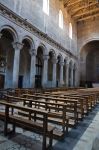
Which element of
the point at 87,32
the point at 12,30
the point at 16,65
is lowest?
the point at 16,65

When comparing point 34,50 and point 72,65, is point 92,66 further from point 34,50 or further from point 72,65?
point 34,50

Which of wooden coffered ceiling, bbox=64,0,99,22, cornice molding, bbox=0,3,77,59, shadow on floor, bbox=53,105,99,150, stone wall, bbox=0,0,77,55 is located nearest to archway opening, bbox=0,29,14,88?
cornice molding, bbox=0,3,77,59

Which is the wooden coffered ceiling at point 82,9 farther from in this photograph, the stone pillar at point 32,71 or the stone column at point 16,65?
the stone column at point 16,65

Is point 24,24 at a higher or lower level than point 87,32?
lower

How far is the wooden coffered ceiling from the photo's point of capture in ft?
78.9

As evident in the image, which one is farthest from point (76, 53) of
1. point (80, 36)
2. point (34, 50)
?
point (34, 50)

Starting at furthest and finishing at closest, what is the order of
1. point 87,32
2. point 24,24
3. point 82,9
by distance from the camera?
point 87,32
point 82,9
point 24,24

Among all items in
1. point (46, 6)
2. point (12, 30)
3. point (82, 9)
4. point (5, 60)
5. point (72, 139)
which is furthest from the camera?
point (82, 9)

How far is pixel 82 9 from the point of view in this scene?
26312 mm

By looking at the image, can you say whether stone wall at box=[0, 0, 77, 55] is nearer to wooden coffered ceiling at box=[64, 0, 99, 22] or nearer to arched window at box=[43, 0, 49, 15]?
arched window at box=[43, 0, 49, 15]

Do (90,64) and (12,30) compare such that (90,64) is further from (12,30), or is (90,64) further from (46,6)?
(12,30)

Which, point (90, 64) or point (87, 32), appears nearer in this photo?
point (87, 32)

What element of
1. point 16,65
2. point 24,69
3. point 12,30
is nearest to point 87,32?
point 24,69

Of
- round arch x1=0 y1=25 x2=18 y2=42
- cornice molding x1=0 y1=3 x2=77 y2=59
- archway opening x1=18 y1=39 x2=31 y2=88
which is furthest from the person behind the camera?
archway opening x1=18 y1=39 x2=31 y2=88
